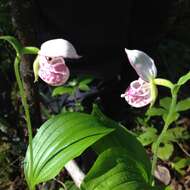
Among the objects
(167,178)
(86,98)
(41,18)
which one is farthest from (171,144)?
(41,18)

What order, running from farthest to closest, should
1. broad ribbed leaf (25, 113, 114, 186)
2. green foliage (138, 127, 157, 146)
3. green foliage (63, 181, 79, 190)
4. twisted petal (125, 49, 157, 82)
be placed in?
green foliage (138, 127, 157, 146), green foliage (63, 181, 79, 190), broad ribbed leaf (25, 113, 114, 186), twisted petal (125, 49, 157, 82)

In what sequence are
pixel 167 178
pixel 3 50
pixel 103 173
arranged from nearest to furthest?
pixel 103 173, pixel 167 178, pixel 3 50

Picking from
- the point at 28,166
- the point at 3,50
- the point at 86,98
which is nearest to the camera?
the point at 28,166

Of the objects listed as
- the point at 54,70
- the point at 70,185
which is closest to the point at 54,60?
the point at 54,70

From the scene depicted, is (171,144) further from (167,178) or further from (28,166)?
(28,166)

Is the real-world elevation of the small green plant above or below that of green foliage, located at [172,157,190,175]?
above

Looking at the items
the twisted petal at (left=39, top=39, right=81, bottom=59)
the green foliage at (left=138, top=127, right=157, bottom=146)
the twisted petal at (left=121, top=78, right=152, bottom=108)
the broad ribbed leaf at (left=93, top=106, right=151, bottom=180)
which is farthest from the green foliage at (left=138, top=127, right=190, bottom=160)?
the twisted petal at (left=39, top=39, right=81, bottom=59)

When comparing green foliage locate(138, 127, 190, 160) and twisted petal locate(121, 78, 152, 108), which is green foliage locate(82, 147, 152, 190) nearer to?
twisted petal locate(121, 78, 152, 108)

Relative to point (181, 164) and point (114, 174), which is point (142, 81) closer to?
point (114, 174)
